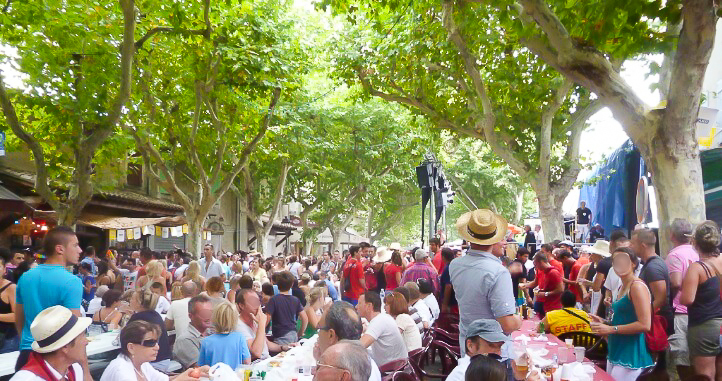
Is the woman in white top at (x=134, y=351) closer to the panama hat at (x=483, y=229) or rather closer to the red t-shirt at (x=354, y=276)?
the panama hat at (x=483, y=229)

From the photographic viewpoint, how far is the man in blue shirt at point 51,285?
533cm

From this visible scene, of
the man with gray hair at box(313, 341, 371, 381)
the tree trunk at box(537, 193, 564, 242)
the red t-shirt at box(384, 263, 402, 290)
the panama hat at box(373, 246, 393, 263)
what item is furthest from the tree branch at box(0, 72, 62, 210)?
the tree trunk at box(537, 193, 564, 242)

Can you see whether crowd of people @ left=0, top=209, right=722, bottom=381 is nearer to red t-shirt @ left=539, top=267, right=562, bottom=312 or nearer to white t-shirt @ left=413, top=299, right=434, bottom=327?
white t-shirt @ left=413, top=299, right=434, bottom=327

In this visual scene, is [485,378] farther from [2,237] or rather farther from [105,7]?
[2,237]

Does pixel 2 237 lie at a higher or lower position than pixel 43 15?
lower

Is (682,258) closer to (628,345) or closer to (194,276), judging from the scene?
(628,345)

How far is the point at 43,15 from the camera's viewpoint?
12.4 m

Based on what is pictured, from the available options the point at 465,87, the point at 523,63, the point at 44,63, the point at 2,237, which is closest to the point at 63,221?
the point at 44,63

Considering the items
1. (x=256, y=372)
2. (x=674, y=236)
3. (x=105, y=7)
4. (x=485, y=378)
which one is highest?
(x=105, y=7)

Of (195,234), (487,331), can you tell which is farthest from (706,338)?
(195,234)

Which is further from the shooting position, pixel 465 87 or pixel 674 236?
pixel 465 87

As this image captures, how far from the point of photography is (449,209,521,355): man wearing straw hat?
488 cm

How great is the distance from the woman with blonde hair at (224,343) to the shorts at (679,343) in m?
3.91

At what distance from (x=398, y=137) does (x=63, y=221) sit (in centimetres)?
2141
